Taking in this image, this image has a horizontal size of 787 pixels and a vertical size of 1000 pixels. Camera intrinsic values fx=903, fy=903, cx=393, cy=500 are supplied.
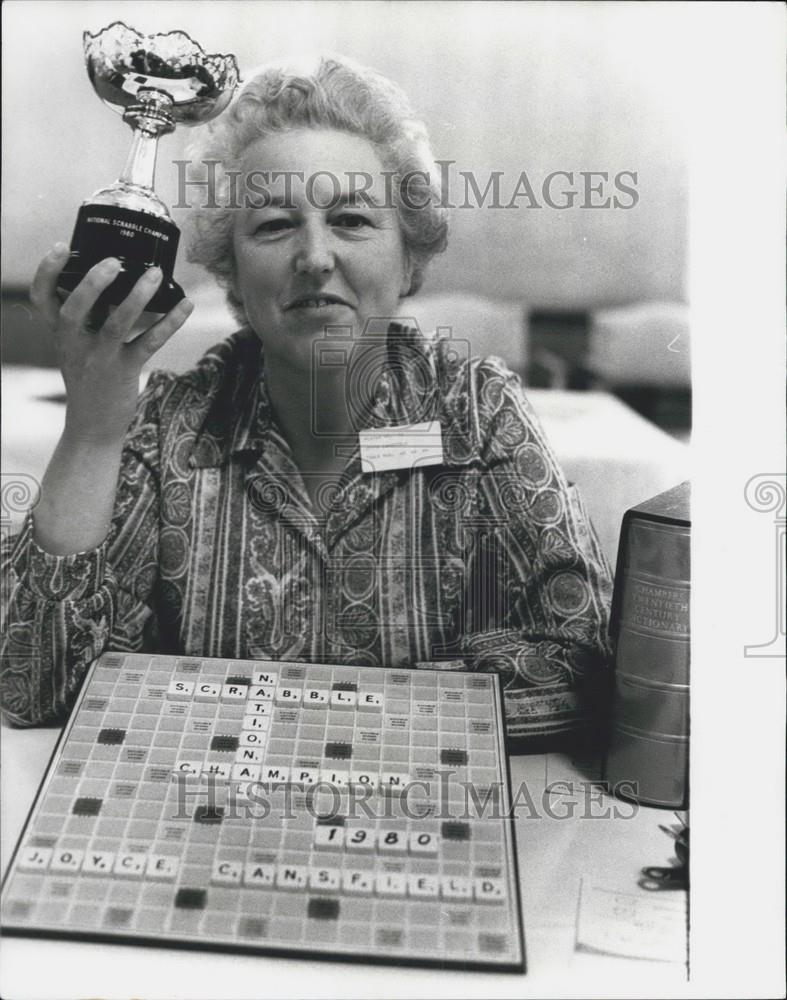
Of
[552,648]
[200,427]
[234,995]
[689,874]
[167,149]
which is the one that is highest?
[167,149]

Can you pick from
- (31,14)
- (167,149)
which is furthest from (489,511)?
(31,14)

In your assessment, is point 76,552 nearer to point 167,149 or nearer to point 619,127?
point 167,149

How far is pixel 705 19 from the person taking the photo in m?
1.02

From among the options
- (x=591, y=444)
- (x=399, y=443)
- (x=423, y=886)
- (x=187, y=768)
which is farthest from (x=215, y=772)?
(x=591, y=444)

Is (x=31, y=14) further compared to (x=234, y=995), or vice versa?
(x=31, y=14)

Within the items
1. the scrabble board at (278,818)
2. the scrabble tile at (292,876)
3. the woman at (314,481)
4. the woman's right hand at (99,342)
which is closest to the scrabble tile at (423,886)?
the scrabble board at (278,818)

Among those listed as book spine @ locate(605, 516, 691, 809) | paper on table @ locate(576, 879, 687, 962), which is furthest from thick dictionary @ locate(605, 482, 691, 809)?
paper on table @ locate(576, 879, 687, 962)

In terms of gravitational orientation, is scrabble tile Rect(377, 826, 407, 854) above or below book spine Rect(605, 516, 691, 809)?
below

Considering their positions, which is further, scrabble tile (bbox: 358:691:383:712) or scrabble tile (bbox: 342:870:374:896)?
scrabble tile (bbox: 358:691:383:712)

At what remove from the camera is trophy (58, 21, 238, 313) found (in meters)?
0.97

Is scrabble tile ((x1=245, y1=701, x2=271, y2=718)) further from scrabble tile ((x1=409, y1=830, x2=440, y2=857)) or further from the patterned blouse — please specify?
scrabble tile ((x1=409, y1=830, x2=440, y2=857))

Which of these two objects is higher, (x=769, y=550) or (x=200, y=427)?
(x=200, y=427)

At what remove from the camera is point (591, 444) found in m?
1.05

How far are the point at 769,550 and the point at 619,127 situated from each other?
1.66 feet
